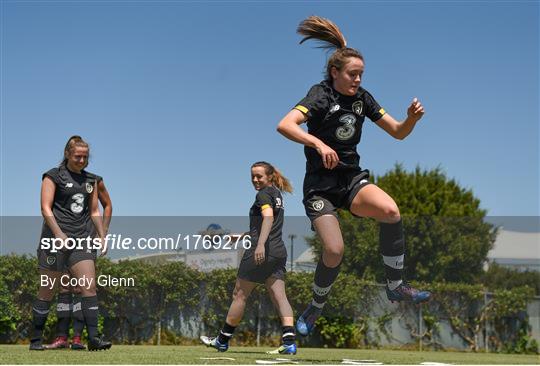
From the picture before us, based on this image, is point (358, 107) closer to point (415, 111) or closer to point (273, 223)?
point (415, 111)

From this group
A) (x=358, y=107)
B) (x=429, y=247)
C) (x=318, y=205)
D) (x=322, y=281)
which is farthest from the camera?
(x=429, y=247)

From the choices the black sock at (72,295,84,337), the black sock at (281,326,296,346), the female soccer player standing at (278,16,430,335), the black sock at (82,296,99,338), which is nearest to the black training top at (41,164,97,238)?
the black sock at (82,296,99,338)

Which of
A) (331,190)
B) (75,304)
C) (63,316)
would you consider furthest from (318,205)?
(63,316)

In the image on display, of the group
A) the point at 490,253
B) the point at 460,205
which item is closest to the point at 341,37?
the point at 490,253

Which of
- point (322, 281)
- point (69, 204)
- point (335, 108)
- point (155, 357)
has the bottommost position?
point (155, 357)

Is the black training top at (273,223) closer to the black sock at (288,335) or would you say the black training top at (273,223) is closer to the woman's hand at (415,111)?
the black sock at (288,335)

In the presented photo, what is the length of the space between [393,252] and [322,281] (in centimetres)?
67

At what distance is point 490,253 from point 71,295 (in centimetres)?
1080

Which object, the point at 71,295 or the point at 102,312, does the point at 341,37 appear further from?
the point at 102,312

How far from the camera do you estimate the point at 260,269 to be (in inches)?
326

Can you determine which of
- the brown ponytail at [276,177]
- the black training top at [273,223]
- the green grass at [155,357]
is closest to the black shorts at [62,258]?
the green grass at [155,357]

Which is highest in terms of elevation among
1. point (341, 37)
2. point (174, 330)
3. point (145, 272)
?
point (341, 37)

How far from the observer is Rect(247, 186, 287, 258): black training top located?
8219mm

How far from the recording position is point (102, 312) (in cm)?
1391
